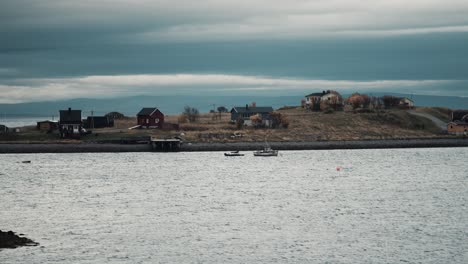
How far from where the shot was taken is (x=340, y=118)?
175875mm

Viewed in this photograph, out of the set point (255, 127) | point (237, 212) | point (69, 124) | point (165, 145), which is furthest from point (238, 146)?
point (237, 212)

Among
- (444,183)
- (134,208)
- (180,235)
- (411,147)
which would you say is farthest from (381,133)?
(180,235)

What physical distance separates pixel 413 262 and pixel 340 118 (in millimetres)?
130126

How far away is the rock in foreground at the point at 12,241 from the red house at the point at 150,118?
108 metres

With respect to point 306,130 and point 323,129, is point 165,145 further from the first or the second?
point 323,129

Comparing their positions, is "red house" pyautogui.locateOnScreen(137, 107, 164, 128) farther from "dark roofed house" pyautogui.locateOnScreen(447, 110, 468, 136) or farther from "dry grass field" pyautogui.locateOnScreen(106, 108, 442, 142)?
"dark roofed house" pyautogui.locateOnScreen(447, 110, 468, 136)

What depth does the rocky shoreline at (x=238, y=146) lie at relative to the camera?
142750 millimetres

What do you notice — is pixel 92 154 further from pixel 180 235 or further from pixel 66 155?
pixel 180 235

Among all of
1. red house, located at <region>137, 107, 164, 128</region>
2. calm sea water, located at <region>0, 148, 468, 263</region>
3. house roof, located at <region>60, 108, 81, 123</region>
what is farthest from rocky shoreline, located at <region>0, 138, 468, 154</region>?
calm sea water, located at <region>0, 148, 468, 263</region>

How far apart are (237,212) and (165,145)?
80.0 metres

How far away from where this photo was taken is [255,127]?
166875mm

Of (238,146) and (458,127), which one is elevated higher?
(458,127)

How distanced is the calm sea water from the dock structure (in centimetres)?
2338

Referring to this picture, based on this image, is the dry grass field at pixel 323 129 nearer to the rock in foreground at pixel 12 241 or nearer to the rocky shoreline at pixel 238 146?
the rocky shoreline at pixel 238 146
